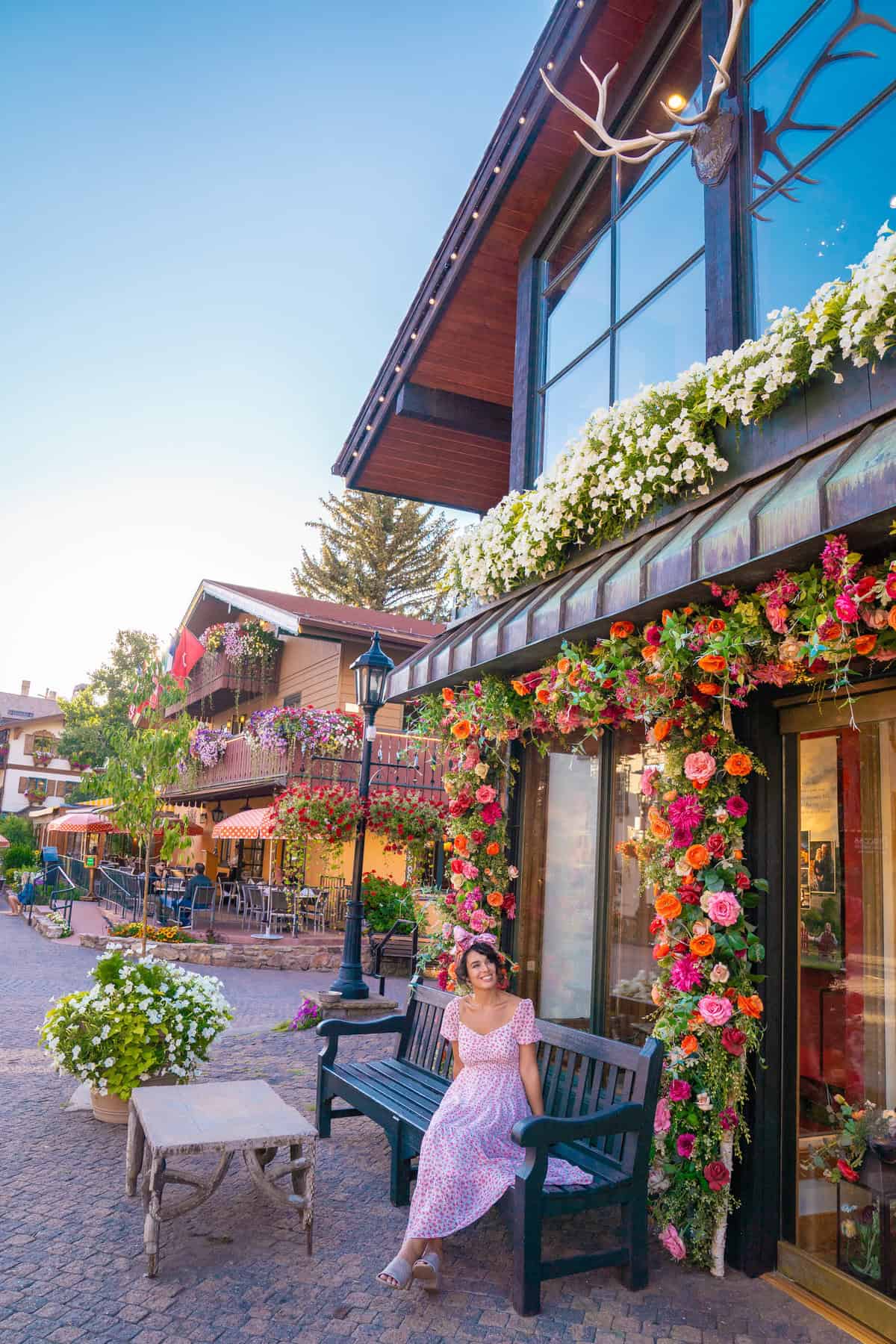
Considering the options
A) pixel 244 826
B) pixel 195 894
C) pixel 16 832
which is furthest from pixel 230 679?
pixel 16 832

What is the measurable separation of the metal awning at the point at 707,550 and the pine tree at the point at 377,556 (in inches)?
1224

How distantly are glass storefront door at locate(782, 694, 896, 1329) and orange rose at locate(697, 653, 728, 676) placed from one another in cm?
57

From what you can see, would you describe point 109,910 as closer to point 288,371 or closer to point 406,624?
point 406,624

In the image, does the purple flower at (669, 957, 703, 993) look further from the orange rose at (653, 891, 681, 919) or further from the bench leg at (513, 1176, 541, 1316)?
the bench leg at (513, 1176, 541, 1316)

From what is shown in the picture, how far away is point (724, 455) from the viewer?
14.9 ft

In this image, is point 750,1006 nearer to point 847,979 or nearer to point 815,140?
point 847,979

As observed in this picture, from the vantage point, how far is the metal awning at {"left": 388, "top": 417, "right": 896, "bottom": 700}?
123 inches

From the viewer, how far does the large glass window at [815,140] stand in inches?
171

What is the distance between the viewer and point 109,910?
22250mm

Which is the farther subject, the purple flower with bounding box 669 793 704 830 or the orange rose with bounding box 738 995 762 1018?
the purple flower with bounding box 669 793 704 830

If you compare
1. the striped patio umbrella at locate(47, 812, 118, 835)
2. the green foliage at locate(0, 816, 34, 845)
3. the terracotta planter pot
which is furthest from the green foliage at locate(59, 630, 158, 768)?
the terracotta planter pot

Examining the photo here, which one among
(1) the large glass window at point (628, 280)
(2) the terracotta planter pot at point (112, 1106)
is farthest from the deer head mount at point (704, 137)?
(2) the terracotta planter pot at point (112, 1106)

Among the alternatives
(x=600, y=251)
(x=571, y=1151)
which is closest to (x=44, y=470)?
(x=600, y=251)

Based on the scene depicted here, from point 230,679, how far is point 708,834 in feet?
73.9
